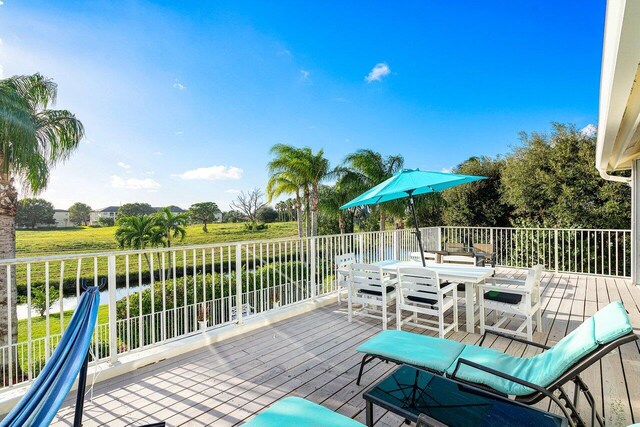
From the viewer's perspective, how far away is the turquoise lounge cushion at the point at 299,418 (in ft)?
5.29

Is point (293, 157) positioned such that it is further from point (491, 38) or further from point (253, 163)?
point (253, 163)

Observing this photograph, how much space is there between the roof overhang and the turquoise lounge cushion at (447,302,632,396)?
1.56 m

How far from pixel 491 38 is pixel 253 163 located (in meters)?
26.8

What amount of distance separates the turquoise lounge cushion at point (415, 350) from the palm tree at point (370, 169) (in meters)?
13.3

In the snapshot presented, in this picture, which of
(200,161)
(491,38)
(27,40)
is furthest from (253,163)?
(491,38)

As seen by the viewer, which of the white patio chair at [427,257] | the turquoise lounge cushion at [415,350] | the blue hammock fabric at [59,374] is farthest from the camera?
the white patio chair at [427,257]

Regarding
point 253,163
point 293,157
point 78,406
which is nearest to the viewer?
point 78,406

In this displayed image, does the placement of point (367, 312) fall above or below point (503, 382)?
below

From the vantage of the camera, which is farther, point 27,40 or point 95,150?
point 95,150

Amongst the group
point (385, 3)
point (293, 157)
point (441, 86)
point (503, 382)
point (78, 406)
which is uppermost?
point (385, 3)

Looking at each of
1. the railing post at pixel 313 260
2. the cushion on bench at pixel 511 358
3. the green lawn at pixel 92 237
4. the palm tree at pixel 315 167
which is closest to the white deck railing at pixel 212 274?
the railing post at pixel 313 260

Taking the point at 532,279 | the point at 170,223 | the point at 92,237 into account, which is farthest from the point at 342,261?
the point at 92,237

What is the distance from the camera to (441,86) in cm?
1273

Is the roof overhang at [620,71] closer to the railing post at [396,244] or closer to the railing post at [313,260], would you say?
the railing post at [313,260]
